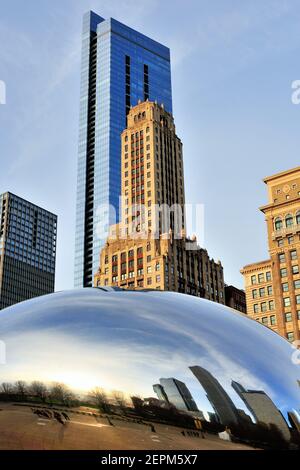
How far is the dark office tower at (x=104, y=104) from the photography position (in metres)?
129

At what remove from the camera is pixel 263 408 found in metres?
4.09

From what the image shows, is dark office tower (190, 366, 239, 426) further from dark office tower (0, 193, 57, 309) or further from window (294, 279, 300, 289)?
dark office tower (0, 193, 57, 309)

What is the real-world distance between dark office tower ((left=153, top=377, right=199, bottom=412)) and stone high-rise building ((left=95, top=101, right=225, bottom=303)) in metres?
75.8

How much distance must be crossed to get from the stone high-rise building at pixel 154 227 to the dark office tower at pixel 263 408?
75671mm

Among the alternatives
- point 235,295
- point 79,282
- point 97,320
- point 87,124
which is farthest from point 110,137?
point 97,320

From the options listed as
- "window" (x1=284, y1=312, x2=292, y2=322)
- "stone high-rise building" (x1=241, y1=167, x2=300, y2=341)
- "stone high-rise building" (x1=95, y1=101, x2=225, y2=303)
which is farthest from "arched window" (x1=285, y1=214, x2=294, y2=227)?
"stone high-rise building" (x1=95, y1=101, x2=225, y2=303)

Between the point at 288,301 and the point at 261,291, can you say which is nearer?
the point at 288,301

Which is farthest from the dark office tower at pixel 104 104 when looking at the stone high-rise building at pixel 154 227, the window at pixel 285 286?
the window at pixel 285 286

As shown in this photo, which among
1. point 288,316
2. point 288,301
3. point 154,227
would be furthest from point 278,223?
point 154,227

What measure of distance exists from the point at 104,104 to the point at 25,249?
145 feet

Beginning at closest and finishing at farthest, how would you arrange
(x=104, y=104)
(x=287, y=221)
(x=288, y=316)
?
(x=288, y=316), (x=287, y=221), (x=104, y=104)

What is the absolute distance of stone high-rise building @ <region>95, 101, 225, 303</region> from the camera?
82.2 metres

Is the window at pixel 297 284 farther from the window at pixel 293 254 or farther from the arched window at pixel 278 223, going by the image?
the arched window at pixel 278 223

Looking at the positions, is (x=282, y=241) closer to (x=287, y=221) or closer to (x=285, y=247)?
(x=285, y=247)
